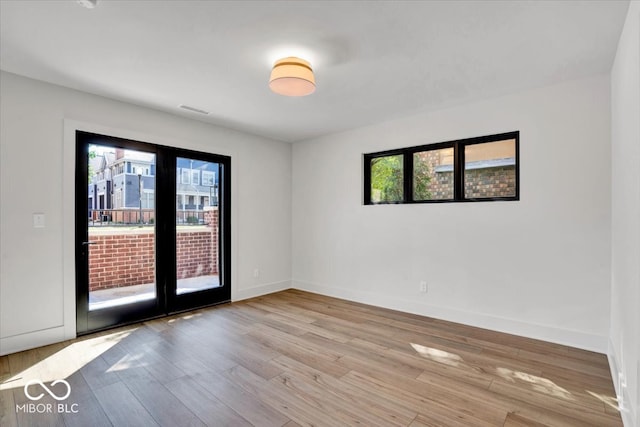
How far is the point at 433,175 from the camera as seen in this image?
407 centimetres

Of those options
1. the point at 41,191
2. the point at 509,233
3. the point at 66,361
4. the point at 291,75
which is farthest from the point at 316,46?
the point at 66,361

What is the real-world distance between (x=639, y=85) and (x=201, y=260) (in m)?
4.53

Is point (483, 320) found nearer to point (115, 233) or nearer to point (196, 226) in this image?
point (196, 226)

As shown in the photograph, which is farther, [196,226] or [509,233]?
[196,226]

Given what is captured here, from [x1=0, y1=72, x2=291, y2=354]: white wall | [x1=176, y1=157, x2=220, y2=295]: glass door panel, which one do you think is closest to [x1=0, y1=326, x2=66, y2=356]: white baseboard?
[x1=0, y1=72, x2=291, y2=354]: white wall

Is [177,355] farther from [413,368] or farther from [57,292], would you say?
[413,368]

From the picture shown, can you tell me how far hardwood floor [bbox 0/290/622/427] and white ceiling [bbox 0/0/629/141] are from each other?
260cm

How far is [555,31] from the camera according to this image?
2.25 meters

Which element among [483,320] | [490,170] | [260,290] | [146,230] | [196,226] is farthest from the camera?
[260,290]

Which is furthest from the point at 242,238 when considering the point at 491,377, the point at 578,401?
the point at 578,401

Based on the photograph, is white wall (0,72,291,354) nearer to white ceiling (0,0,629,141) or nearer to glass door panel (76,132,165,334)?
glass door panel (76,132,165,334)

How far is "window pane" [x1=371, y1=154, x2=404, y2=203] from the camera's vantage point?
14.4 ft

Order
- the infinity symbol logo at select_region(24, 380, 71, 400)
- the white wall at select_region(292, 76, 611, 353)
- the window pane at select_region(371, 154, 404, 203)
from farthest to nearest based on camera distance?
the window pane at select_region(371, 154, 404, 203), the white wall at select_region(292, 76, 611, 353), the infinity symbol logo at select_region(24, 380, 71, 400)

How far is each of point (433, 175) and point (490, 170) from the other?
672 millimetres
